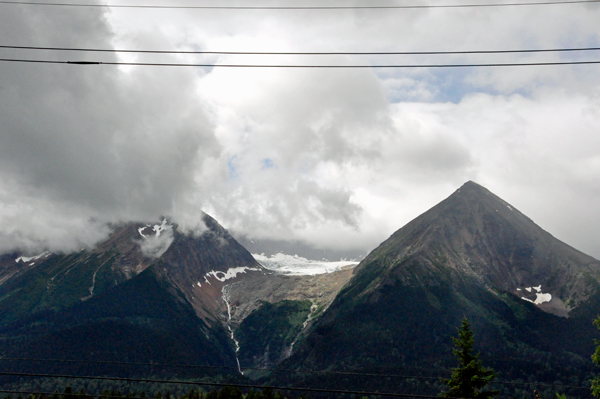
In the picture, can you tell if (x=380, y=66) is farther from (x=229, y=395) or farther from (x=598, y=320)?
(x=229, y=395)

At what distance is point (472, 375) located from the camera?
162ft

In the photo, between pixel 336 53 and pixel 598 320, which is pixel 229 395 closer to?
pixel 598 320

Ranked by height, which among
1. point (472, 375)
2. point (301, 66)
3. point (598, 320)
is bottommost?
point (472, 375)

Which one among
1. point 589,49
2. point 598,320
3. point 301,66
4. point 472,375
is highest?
point 301,66

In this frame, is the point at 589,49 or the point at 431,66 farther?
the point at 431,66

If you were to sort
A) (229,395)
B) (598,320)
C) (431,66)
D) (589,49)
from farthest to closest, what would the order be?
(229,395) < (598,320) < (431,66) < (589,49)

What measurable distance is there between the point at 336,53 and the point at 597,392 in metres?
41.4

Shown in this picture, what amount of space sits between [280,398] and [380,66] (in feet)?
494

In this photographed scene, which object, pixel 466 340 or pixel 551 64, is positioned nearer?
pixel 551 64

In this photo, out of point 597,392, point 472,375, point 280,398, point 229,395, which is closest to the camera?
point 597,392

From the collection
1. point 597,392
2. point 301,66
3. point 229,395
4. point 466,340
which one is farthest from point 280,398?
point 301,66

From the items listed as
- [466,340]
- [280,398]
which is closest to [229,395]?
[280,398]

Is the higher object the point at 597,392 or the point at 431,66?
the point at 431,66

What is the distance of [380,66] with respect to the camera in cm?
2475
